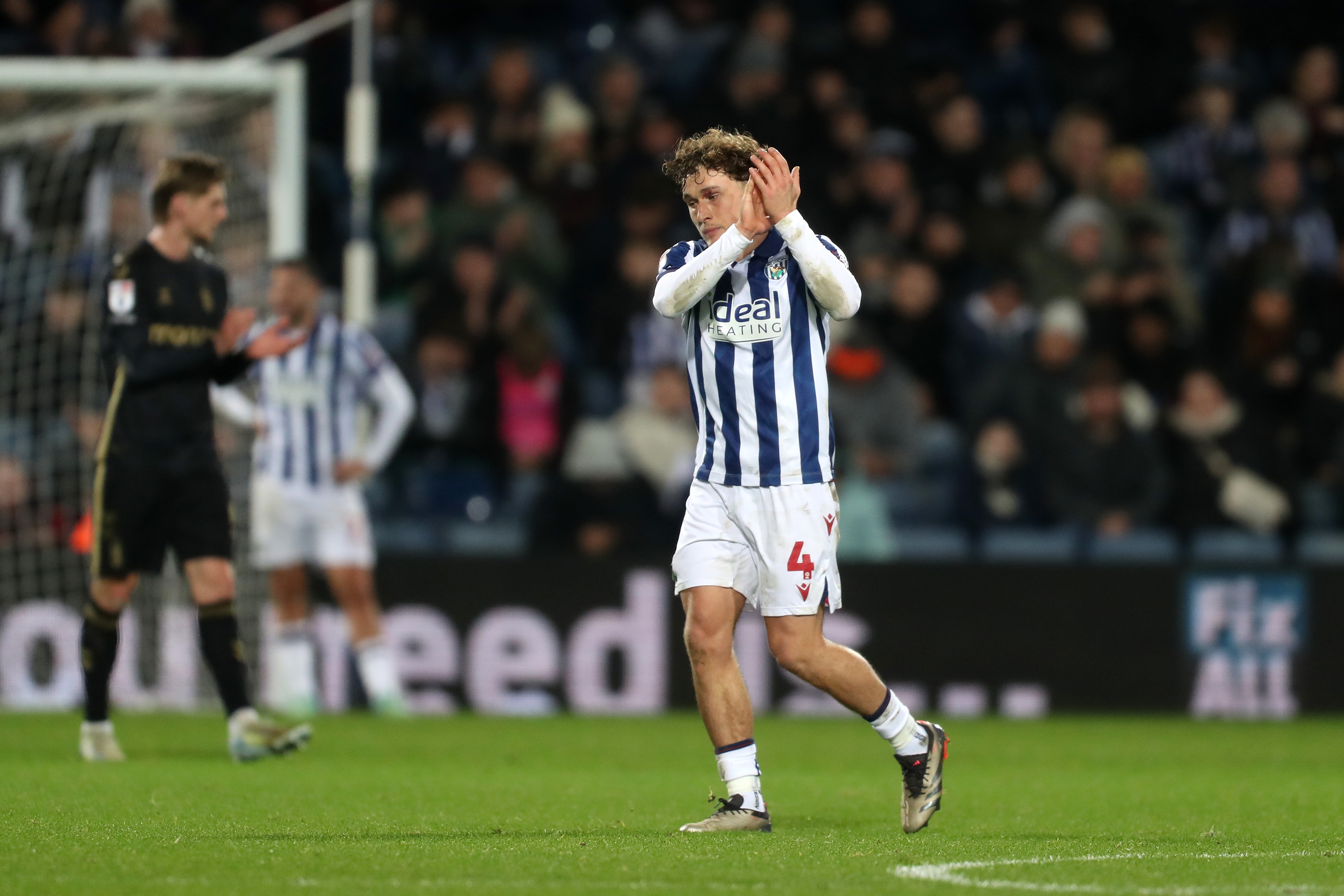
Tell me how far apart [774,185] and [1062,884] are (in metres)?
2.06

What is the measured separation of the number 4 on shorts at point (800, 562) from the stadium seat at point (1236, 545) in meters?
6.55

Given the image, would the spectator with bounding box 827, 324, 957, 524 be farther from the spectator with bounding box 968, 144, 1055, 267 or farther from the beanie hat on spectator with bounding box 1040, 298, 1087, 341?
the spectator with bounding box 968, 144, 1055, 267

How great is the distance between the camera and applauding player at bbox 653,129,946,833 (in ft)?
18.0

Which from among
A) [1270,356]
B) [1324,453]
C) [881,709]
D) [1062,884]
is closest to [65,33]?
[1270,356]

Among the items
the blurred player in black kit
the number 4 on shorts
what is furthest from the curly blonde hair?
the blurred player in black kit

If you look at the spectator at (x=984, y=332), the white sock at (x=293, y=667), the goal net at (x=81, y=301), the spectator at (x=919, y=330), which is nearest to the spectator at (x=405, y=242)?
the goal net at (x=81, y=301)

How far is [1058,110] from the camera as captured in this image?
15.2m

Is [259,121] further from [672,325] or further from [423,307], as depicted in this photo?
[672,325]

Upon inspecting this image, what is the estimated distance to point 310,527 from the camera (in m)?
10.8

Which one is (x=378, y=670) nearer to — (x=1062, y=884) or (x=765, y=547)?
(x=765, y=547)

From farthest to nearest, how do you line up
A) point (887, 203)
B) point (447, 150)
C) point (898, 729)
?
point (447, 150) < point (887, 203) < point (898, 729)

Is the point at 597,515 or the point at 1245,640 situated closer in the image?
the point at 1245,640

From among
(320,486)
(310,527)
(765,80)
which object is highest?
(765,80)

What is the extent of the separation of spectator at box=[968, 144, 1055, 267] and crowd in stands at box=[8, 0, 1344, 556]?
25 mm
